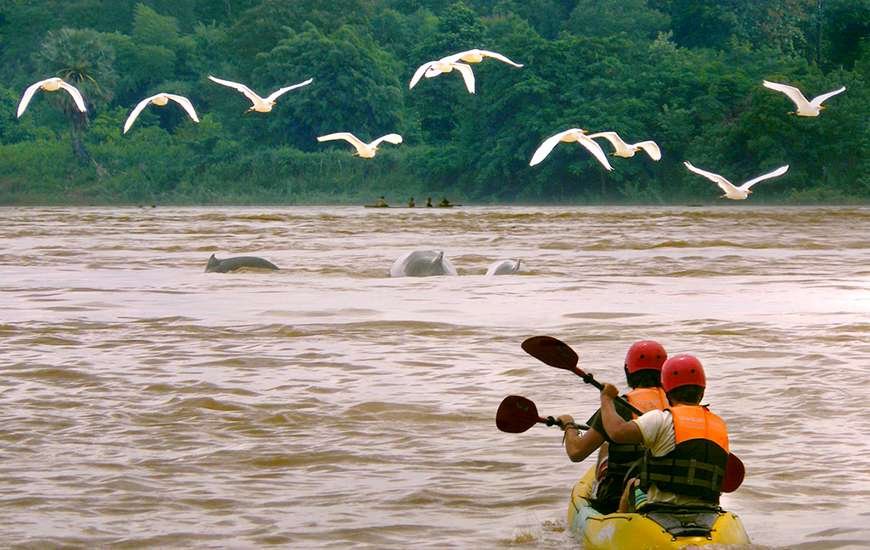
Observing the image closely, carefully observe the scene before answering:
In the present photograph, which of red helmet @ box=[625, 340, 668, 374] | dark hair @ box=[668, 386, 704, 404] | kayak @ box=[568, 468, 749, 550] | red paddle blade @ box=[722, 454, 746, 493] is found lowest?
kayak @ box=[568, 468, 749, 550]

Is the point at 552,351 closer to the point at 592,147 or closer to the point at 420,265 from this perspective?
the point at 420,265

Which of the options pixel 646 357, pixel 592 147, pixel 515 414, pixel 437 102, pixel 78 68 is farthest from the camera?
pixel 78 68

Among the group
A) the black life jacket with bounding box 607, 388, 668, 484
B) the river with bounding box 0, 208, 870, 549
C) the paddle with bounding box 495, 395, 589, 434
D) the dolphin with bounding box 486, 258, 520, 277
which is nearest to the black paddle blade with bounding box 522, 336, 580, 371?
the paddle with bounding box 495, 395, 589, 434

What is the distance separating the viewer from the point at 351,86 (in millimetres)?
77625

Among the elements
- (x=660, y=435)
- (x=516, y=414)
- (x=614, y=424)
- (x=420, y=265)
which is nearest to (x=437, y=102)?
(x=420, y=265)

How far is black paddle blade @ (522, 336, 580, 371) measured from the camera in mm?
7355

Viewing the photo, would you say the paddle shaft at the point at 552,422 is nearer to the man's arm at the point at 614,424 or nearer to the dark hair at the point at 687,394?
the man's arm at the point at 614,424

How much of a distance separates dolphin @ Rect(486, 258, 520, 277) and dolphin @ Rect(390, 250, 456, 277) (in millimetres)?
713

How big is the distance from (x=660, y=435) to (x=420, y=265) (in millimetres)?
18200

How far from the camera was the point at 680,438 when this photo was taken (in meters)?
6.48

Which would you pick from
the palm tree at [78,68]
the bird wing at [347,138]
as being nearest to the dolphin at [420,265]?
the bird wing at [347,138]

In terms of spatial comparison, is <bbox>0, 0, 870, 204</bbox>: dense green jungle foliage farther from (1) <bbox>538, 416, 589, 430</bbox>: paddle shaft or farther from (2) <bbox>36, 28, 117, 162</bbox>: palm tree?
(1) <bbox>538, 416, 589, 430</bbox>: paddle shaft

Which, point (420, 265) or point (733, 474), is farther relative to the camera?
point (420, 265)

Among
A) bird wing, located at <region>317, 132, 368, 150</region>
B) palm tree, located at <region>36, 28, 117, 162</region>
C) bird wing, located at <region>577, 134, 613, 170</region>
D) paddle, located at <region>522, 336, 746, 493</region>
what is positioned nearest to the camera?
paddle, located at <region>522, 336, 746, 493</region>
